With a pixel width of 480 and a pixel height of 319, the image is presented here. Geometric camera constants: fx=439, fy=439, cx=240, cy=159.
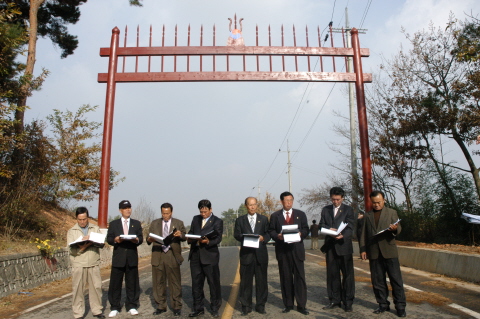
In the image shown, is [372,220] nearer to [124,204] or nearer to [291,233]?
[291,233]

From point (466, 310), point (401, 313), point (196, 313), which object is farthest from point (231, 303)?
point (466, 310)

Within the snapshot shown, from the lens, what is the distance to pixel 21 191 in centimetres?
1449

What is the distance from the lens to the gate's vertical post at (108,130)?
14.6 metres

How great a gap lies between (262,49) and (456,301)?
32.5 ft

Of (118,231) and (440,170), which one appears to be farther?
(440,170)

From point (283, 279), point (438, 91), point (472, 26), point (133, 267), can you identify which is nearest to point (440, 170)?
point (438, 91)

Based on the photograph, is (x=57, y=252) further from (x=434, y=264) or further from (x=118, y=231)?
(x=434, y=264)

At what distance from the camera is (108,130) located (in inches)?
589

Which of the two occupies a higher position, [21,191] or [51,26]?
[51,26]

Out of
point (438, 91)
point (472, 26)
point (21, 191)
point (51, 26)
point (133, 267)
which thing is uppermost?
point (51, 26)

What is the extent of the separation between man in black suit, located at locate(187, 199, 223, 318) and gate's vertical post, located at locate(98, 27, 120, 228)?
7.80 meters

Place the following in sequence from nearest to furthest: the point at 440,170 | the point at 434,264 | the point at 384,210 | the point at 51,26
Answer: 1. the point at 384,210
2. the point at 434,264
3. the point at 440,170
4. the point at 51,26

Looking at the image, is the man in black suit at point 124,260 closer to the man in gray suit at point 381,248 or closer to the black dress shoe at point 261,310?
the black dress shoe at point 261,310

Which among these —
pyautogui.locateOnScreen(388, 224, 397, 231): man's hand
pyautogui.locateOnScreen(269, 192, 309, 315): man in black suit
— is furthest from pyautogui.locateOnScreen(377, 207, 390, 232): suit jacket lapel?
pyautogui.locateOnScreen(269, 192, 309, 315): man in black suit
